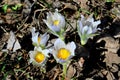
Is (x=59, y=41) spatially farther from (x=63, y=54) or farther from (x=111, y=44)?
(x=111, y=44)

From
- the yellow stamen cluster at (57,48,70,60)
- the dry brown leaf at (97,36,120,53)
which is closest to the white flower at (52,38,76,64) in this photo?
the yellow stamen cluster at (57,48,70,60)

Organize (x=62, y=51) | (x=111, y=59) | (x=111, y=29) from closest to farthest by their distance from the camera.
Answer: (x=62, y=51) < (x=111, y=59) < (x=111, y=29)

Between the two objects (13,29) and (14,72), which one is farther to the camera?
(13,29)

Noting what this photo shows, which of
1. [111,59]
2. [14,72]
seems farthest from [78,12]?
[14,72]

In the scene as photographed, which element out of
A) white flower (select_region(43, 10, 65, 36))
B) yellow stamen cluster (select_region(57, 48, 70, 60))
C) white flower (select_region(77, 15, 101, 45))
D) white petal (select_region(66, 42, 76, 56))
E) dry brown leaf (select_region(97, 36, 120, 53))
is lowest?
dry brown leaf (select_region(97, 36, 120, 53))

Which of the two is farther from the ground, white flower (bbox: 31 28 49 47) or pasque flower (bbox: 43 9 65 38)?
pasque flower (bbox: 43 9 65 38)

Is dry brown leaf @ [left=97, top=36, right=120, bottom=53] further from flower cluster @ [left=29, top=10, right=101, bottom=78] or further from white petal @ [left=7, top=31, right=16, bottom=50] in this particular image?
white petal @ [left=7, top=31, right=16, bottom=50]

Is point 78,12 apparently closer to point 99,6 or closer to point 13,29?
point 99,6
